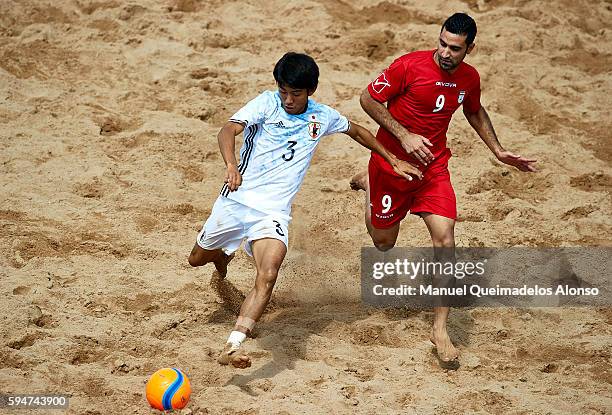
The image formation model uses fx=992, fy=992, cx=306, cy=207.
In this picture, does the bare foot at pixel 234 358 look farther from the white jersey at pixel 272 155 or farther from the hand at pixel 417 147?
the hand at pixel 417 147

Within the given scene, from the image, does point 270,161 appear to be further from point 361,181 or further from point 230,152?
point 361,181

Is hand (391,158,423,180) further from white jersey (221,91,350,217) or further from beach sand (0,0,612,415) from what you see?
beach sand (0,0,612,415)

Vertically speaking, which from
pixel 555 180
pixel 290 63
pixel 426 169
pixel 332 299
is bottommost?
pixel 332 299

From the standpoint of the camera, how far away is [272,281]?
6738mm

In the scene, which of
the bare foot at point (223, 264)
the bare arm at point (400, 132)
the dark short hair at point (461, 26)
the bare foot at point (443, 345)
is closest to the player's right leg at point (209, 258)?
the bare foot at point (223, 264)

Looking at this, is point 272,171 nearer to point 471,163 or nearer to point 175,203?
point 175,203

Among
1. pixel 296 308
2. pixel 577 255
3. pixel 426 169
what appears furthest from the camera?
pixel 577 255

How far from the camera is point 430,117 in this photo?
7.51 metres

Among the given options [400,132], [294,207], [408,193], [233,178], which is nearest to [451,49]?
[400,132]

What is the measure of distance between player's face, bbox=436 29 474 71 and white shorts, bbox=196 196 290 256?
5.42 ft

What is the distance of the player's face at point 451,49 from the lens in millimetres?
7195

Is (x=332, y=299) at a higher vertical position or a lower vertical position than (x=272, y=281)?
lower

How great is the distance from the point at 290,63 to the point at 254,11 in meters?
5.12

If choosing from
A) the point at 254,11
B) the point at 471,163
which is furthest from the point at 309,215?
the point at 254,11
